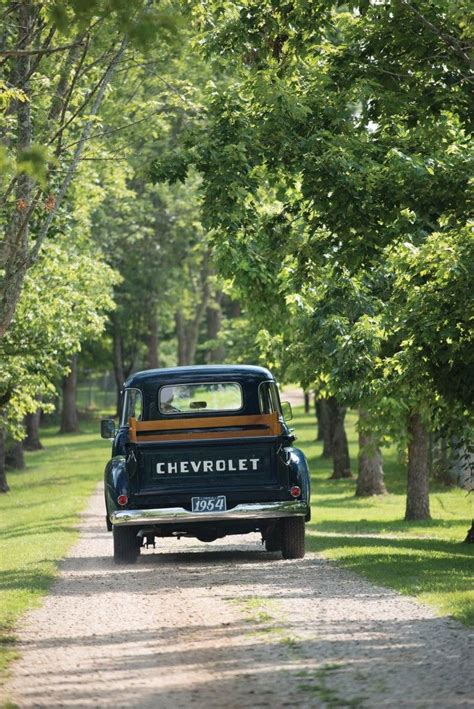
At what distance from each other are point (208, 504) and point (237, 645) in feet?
19.2

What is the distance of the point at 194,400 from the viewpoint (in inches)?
682

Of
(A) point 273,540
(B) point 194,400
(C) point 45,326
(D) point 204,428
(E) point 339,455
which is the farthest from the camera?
(E) point 339,455

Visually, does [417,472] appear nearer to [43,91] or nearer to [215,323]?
[43,91]

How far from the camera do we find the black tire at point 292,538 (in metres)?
16.1

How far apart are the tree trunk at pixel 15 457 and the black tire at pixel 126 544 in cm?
3161

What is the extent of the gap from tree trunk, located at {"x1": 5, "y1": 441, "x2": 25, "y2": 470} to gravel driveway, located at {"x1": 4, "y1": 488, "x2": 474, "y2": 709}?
109 ft

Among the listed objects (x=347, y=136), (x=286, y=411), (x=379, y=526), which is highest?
(x=347, y=136)

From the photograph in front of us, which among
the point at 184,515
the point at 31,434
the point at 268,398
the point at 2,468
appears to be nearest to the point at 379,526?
the point at 268,398

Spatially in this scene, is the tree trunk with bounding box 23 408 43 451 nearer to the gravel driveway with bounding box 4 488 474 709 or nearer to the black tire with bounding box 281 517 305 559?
the black tire with bounding box 281 517 305 559

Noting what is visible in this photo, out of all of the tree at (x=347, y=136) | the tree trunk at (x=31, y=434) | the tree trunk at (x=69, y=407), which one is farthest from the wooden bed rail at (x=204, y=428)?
the tree trunk at (x=69, y=407)

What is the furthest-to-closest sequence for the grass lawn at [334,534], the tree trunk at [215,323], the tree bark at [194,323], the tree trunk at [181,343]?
the tree trunk at [181,343], the tree trunk at [215,323], the tree bark at [194,323], the grass lawn at [334,534]

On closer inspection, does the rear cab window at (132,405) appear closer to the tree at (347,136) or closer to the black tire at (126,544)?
the black tire at (126,544)

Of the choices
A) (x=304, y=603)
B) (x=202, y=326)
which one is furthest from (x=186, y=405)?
(x=202, y=326)

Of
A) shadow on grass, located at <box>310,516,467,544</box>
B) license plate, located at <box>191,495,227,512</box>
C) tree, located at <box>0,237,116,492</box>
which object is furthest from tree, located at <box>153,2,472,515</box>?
tree, located at <box>0,237,116,492</box>
